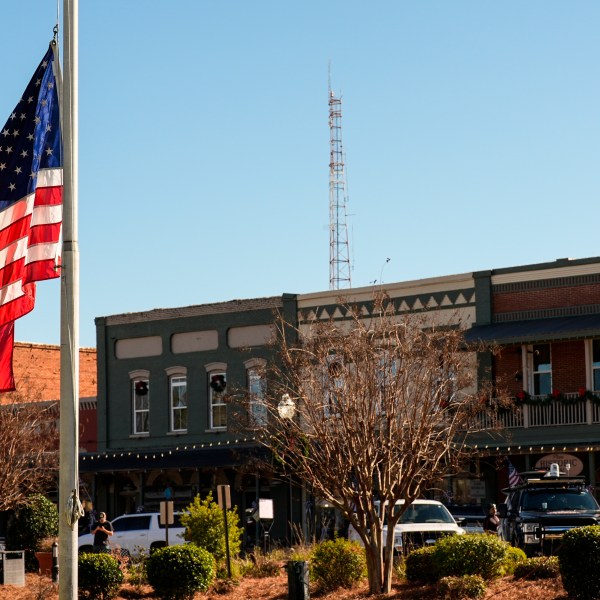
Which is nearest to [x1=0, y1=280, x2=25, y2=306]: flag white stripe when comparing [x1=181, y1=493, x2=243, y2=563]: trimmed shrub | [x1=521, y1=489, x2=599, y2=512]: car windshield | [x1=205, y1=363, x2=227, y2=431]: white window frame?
[x1=181, y1=493, x2=243, y2=563]: trimmed shrub

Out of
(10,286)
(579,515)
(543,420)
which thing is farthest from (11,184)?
(543,420)

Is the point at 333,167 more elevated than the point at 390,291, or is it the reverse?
the point at 333,167

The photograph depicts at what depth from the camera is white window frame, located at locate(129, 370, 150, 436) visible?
45.6 metres

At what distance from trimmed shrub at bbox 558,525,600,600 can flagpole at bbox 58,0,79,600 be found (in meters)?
6.87

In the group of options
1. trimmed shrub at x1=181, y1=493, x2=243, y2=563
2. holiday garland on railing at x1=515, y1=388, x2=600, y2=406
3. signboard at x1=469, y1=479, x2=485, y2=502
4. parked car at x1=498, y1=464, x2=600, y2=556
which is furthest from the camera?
signboard at x1=469, y1=479, x2=485, y2=502

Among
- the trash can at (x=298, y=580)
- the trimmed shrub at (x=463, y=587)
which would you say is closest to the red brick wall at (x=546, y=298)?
the trash can at (x=298, y=580)

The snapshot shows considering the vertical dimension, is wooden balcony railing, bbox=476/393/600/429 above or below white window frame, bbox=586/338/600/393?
below

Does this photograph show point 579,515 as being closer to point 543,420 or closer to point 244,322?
point 543,420

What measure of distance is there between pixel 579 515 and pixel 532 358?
14857 mm

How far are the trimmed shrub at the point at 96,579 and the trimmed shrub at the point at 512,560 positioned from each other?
644 centimetres

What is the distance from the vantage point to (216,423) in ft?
144

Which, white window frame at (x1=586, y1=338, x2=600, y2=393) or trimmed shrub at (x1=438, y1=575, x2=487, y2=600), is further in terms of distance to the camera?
white window frame at (x1=586, y1=338, x2=600, y2=393)

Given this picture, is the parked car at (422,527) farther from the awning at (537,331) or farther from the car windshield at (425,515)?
the awning at (537,331)

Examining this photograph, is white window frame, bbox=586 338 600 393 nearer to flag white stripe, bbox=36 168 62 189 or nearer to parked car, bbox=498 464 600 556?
parked car, bbox=498 464 600 556
